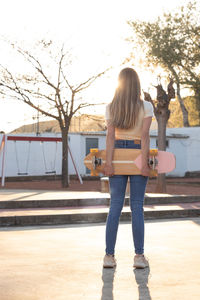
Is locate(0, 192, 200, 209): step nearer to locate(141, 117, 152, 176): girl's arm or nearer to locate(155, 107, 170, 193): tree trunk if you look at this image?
locate(155, 107, 170, 193): tree trunk

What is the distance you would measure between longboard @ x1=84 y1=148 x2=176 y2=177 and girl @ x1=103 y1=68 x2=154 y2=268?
5 centimetres

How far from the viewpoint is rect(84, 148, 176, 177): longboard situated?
5453mm

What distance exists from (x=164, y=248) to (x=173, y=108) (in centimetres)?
5414

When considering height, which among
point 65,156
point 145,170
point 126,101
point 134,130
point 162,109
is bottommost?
point 65,156

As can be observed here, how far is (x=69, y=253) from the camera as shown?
6.54 m

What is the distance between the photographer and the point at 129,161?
5457 mm

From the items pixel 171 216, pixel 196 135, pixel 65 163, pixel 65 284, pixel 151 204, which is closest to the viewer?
pixel 65 284

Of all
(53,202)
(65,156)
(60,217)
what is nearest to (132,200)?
(60,217)

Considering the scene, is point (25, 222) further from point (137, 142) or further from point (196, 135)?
point (196, 135)

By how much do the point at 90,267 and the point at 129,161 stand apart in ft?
3.48

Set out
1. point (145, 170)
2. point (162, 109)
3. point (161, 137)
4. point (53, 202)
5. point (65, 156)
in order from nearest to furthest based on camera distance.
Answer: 1. point (145, 170)
2. point (53, 202)
3. point (162, 109)
4. point (161, 137)
5. point (65, 156)

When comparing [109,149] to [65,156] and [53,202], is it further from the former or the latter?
[65,156]

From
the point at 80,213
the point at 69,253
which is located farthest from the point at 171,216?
the point at 69,253

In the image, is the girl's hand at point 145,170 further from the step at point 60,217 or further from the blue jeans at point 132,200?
the step at point 60,217
